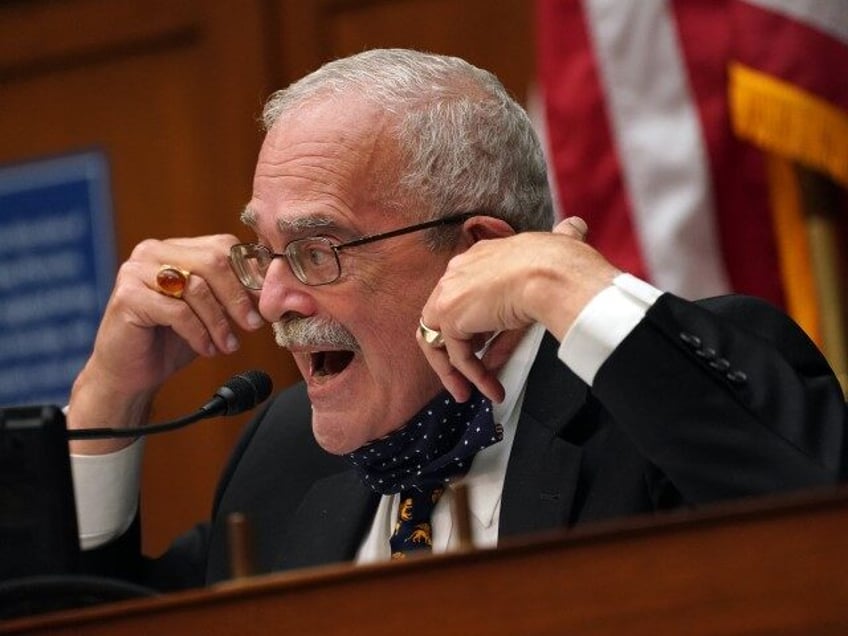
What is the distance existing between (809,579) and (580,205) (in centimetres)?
231

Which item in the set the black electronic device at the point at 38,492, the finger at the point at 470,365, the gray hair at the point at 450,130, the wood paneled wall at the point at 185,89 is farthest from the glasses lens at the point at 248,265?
the wood paneled wall at the point at 185,89

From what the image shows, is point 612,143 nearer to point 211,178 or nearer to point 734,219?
point 734,219

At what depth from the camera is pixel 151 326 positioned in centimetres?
273

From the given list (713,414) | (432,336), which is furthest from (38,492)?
(713,414)

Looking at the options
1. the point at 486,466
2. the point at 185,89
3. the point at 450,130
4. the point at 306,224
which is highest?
the point at 450,130

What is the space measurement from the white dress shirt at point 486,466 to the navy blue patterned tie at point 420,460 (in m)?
0.02

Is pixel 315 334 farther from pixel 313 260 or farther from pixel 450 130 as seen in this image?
pixel 450 130

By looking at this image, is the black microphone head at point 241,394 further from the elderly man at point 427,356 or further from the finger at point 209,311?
the finger at point 209,311

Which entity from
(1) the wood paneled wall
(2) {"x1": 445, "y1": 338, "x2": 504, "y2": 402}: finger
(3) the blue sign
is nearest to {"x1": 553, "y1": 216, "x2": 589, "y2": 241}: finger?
(2) {"x1": 445, "y1": 338, "x2": 504, "y2": 402}: finger

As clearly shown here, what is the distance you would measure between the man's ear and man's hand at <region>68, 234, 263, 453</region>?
1.25 ft

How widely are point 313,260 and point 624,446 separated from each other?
0.53 metres

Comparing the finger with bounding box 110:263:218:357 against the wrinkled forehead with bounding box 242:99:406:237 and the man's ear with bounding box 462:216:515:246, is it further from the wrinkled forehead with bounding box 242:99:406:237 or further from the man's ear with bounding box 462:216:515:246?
the man's ear with bounding box 462:216:515:246

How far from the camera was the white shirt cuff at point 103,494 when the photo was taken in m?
2.73

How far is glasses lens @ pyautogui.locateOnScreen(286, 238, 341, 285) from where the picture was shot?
2463mm
